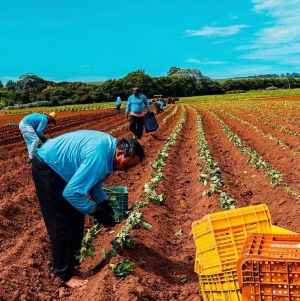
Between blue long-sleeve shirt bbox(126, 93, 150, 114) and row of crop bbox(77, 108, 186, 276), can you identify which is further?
blue long-sleeve shirt bbox(126, 93, 150, 114)

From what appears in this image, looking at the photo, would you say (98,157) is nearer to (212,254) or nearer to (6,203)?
(212,254)

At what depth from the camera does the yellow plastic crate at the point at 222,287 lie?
3.70 metres

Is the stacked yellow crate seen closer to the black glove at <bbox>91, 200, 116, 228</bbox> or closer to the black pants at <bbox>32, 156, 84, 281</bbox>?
the black glove at <bbox>91, 200, 116, 228</bbox>

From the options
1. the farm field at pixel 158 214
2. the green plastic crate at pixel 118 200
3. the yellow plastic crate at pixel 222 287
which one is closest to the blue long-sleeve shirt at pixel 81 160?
the farm field at pixel 158 214

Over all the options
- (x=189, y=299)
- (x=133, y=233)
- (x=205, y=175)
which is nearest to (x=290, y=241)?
(x=189, y=299)

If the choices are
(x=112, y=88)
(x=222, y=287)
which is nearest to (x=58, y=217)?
(x=222, y=287)

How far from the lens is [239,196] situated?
883 cm

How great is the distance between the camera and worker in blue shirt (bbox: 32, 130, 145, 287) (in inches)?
177

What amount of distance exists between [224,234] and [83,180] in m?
1.34

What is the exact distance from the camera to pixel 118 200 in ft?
22.2

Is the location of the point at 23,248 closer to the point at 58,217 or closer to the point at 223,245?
the point at 58,217

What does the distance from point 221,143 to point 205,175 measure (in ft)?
23.5

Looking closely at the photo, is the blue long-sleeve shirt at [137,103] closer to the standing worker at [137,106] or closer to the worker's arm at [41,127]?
the standing worker at [137,106]

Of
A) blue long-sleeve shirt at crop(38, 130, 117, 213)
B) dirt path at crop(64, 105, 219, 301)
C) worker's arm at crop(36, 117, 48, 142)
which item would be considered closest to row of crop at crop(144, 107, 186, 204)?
dirt path at crop(64, 105, 219, 301)
